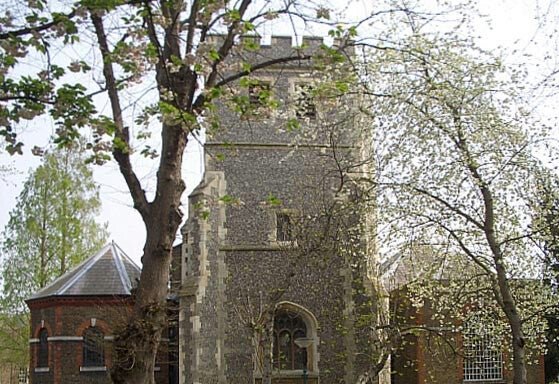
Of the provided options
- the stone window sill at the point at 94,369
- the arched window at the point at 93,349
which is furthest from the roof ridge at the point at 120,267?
the stone window sill at the point at 94,369

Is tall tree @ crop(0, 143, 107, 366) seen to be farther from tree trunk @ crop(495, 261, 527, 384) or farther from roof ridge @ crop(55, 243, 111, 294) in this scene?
tree trunk @ crop(495, 261, 527, 384)

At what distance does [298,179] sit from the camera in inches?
984

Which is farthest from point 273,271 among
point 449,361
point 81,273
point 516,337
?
point 516,337

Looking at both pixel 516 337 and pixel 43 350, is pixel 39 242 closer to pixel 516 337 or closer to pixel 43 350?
pixel 43 350

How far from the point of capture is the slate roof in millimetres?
28328

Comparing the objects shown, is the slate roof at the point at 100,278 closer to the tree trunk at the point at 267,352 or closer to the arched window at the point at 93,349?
the arched window at the point at 93,349

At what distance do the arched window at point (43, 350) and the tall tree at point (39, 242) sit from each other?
697cm

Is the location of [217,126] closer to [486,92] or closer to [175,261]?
[486,92]

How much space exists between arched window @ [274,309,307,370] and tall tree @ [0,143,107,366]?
46.1 feet

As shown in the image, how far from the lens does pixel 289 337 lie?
24.5m

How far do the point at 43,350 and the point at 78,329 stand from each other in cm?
171

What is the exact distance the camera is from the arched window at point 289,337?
24.4 meters

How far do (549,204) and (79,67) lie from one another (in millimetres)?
11234

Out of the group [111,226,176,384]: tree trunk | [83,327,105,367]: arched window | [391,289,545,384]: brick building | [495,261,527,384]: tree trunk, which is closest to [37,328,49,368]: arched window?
[83,327,105,367]: arched window
